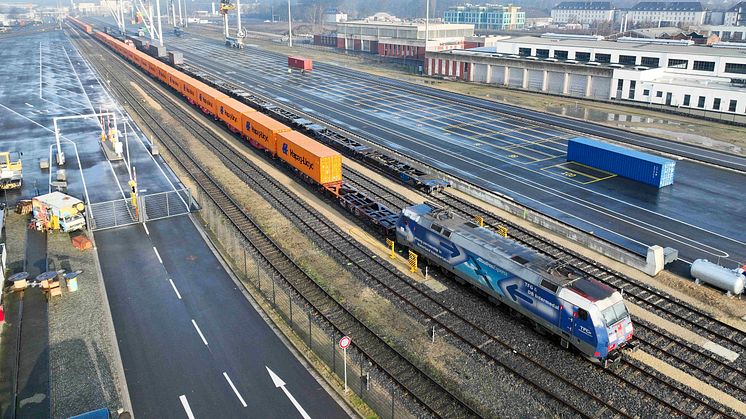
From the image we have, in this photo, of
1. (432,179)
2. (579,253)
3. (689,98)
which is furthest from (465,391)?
(689,98)

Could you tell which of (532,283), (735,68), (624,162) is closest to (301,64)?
(735,68)

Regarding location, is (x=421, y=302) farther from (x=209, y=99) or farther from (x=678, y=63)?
(x=678, y=63)

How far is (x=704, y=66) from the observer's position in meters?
86.9

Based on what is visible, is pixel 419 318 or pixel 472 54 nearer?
pixel 419 318

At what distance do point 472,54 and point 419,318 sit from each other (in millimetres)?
88531

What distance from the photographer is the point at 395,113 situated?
79750 mm

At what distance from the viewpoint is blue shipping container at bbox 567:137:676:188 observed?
4869cm

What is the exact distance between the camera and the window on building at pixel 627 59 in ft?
307

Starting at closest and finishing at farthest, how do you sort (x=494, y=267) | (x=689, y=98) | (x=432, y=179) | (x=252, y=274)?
(x=494, y=267) → (x=252, y=274) → (x=432, y=179) → (x=689, y=98)

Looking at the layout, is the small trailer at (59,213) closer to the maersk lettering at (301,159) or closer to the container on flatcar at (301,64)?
the maersk lettering at (301,159)

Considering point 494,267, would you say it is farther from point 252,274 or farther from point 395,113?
point 395,113

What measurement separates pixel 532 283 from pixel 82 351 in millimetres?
21074

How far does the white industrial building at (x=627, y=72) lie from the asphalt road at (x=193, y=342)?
73541 mm

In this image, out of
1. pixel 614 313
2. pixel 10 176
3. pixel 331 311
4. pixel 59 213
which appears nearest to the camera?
pixel 614 313
